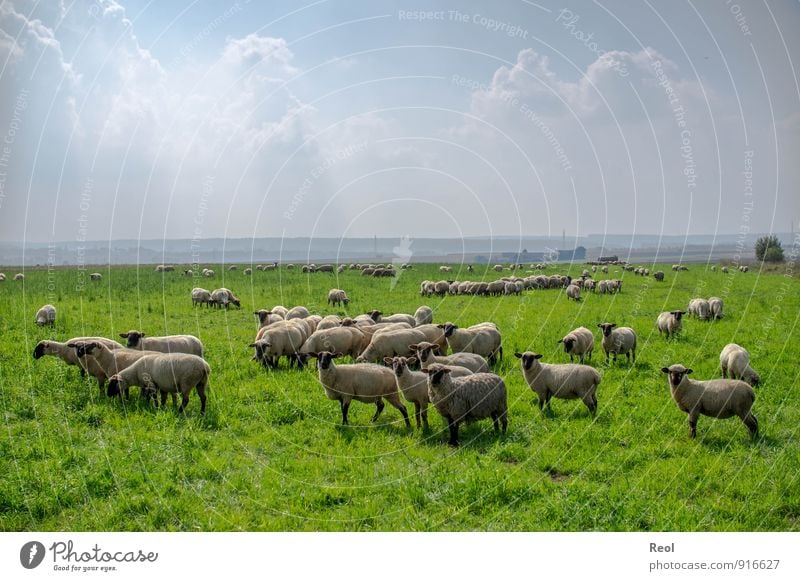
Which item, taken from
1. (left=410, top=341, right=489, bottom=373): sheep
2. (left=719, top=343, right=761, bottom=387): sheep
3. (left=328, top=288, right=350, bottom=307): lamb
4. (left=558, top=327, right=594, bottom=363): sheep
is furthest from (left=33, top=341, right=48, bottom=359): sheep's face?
(left=328, top=288, right=350, bottom=307): lamb

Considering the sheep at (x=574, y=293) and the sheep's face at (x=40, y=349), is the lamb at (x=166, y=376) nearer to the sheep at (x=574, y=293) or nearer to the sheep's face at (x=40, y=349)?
the sheep's face at (x=40, y=349)

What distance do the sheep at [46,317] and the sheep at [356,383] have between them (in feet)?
52.2

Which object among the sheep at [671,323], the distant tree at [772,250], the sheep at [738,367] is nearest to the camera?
the sheep at [738,367]

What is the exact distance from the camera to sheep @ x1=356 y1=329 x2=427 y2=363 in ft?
50.4

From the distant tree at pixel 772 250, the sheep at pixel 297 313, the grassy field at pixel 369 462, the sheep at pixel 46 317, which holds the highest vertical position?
the distant tree at pixel 772 250

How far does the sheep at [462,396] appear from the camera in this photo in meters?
10.1

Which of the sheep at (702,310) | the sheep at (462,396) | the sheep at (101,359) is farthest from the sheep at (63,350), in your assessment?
the sheep at (702,310)

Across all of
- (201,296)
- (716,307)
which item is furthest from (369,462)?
(201,296)

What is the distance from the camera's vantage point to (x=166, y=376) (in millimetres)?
11500

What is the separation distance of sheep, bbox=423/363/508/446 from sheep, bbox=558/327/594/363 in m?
6.72

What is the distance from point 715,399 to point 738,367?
483 cm

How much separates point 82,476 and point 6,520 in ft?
3.49

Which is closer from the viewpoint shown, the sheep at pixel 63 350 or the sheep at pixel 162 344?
the sheep at pixel 63 350
